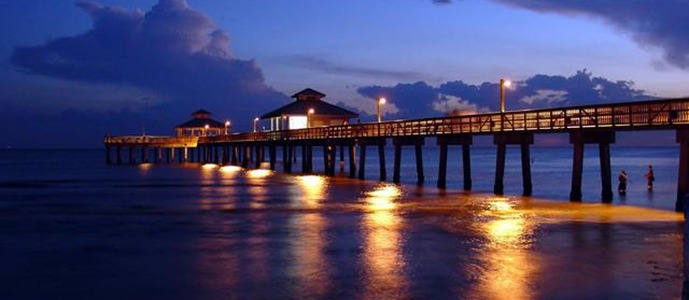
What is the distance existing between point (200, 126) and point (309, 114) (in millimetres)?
37119

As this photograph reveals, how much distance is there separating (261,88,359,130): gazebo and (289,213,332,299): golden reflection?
1776 inches

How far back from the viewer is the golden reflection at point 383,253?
43.0 feet

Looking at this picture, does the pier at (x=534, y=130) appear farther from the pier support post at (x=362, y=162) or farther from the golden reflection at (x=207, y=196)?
the golden reflection at (x=207, y=196)

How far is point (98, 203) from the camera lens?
31.7m

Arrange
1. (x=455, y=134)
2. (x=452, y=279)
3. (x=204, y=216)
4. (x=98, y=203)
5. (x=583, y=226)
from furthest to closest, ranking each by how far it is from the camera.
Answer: (x=455, y=134), (x=98, y=203), (x=204, y=216), (x=583, y=226), (x=452, y=279)

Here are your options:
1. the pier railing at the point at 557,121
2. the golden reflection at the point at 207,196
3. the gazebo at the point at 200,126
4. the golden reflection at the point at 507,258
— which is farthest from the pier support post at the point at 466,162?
the gazebo at the point at 200,126

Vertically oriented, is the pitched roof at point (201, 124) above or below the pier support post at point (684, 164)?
above

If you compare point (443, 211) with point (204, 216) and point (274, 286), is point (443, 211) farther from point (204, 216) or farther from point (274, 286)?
point (274, 286)

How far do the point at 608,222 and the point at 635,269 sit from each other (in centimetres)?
809

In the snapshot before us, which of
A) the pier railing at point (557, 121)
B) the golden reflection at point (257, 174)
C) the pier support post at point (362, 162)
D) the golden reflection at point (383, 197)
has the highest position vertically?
the pier railing at point (557, 121)

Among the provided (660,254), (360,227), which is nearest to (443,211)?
(360,227)

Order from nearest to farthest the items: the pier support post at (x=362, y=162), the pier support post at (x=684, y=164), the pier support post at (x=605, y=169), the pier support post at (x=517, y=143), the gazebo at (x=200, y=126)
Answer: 1. the pier support post at (x=684, y=164)
2. the pier support post at (x=605, y=169)
3. the pier support post at (x=517, y=143)
4. the pier support post at (x=362, y=162)
5. the gazebo at (x=200, y=126)

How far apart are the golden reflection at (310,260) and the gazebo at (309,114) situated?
148 feet

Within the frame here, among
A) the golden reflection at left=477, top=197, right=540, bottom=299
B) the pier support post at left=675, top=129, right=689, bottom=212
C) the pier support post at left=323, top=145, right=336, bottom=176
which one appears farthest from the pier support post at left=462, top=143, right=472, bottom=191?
the pier support post at left=323, top=145, right=336, bottom=176
